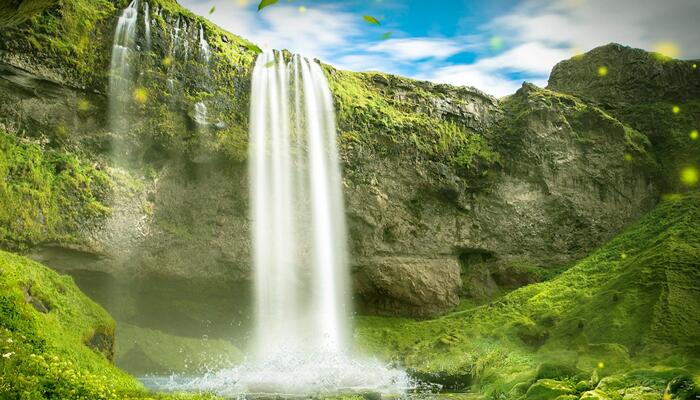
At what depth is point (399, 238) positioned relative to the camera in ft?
105

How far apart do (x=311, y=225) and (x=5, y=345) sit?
22.6 meters

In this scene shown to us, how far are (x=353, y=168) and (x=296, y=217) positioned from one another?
4432 mm

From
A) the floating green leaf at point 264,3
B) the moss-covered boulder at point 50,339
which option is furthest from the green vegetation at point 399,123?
the floating green leaf at point 264,3

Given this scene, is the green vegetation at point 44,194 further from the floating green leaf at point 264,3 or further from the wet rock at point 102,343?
the floating green leaf at point 264,3

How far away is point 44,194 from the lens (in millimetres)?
23500

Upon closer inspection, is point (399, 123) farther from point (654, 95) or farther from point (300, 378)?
point (654, 95)

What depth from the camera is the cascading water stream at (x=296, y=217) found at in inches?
1142

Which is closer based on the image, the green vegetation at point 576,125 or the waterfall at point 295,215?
the waterfall at point 295,215

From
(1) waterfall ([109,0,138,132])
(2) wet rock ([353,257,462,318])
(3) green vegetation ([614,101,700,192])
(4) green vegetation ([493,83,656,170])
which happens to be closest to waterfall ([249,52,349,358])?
(2) wet rock ([353,257,462,318])

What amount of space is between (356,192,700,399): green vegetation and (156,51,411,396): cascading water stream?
110 inches

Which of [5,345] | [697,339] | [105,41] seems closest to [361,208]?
[105,41]

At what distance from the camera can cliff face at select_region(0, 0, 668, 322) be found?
81.0 feet

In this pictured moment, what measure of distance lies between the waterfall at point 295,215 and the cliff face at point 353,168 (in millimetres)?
852

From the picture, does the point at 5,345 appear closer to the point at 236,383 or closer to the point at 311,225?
the point at 236,383
